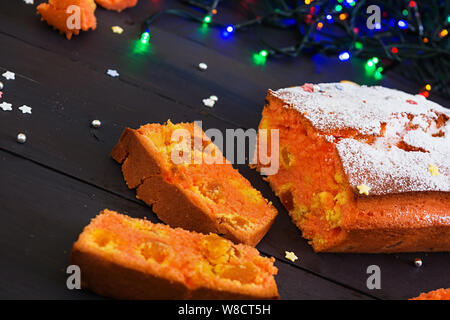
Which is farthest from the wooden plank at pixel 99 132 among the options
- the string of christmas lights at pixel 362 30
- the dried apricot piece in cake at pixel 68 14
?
the string of christmas lights at pixel 362 30

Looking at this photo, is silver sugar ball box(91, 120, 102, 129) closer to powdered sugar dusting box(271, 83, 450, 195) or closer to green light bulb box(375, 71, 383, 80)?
powdered sugar dusting box(271, 83, 450, 195)

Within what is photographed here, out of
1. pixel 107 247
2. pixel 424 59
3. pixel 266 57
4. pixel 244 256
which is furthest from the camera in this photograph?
pixel 424 59

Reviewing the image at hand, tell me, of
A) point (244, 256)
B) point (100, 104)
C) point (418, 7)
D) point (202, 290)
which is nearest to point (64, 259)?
point (202, 290)

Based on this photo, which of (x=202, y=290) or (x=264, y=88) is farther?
(x=264, y=88)

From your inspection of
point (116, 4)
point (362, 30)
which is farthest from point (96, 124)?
point (362, 30)

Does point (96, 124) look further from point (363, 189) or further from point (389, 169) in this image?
point (389, 169)

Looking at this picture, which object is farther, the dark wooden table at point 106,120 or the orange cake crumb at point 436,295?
the orange cake crumb at point 436,295

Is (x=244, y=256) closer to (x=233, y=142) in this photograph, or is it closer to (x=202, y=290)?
(x=202, y=290)

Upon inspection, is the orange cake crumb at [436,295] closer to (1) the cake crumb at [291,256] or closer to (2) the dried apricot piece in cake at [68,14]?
(1) the cake crumb at [291,256]
